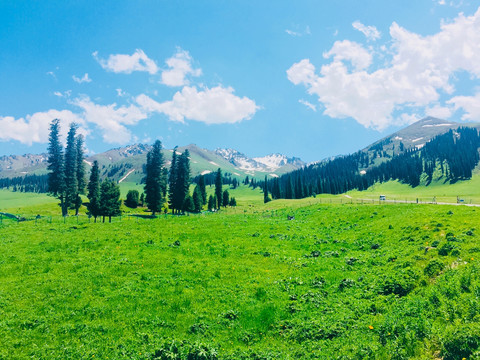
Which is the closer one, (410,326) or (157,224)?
(410,326)

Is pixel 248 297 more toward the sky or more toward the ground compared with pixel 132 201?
more toward the ground

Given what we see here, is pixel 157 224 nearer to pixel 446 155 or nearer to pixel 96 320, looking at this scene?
pixel 96 320

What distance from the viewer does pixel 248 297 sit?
14.9m

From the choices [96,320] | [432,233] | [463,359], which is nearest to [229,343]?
[96,320]

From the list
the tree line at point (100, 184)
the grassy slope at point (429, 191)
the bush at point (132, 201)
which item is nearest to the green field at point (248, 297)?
the tree line at point (100, 184)

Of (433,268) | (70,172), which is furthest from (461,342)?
(70,172)

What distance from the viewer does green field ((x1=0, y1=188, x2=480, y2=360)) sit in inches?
407

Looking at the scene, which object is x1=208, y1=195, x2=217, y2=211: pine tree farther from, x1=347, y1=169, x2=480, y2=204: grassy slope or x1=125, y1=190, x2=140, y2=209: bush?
x1=347, y1=169, x2=480, y2=204: grassy slope

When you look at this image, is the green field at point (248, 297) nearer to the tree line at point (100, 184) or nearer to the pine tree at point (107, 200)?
the pine tree at point (107, 200)

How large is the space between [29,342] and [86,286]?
188 inches

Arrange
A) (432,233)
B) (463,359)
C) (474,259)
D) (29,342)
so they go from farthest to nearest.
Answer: (432,233) → (474,259) → (29,342) → (463,359)

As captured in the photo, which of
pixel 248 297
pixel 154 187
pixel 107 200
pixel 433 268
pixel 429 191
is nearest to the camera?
pixel 433 268

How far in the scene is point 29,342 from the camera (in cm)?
1101

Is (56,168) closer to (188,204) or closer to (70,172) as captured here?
(70,172)
